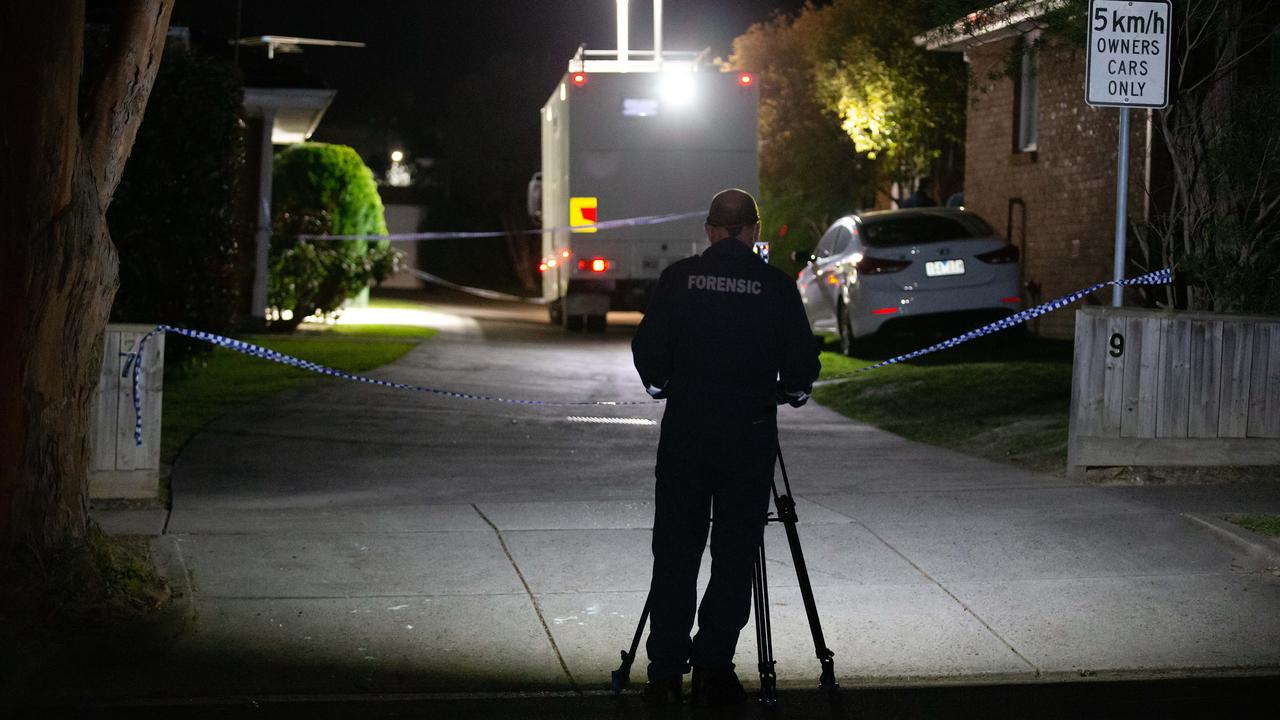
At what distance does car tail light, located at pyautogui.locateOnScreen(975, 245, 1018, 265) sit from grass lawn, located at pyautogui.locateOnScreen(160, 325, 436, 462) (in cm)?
639

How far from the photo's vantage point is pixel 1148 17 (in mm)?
9602

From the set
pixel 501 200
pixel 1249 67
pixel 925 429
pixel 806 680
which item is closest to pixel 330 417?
pixel 925 429

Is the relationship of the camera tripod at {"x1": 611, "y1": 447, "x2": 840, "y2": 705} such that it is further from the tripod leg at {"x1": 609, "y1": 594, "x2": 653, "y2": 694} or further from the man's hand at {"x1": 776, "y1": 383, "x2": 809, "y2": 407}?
the man's hand at {"x1": 776, "y1": 383, "x2": 809, "y2": 407}

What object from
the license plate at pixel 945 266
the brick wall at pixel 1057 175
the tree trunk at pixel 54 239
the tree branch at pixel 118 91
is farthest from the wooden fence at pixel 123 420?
the brick wall at pixel 1057 175

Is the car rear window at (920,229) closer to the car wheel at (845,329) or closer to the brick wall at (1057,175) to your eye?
the car wheel at (845,329)

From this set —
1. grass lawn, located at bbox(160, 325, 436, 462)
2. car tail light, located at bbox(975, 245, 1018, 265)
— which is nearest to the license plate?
car tail light, located at bbox(975, 245, 1018, 265)

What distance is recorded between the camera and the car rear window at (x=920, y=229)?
56.9 feet

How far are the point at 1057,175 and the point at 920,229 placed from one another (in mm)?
3665

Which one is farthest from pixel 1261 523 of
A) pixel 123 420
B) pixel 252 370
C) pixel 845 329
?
pixel 252 370

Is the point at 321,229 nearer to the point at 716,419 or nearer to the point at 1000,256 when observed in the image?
the point at 1000,256

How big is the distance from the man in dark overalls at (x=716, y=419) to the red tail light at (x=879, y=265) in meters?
11.5

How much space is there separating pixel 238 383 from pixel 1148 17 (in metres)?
9.04

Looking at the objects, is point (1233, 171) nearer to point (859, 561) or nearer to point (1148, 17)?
point (1148, 17)

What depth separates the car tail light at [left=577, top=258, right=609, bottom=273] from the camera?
75.2ft
